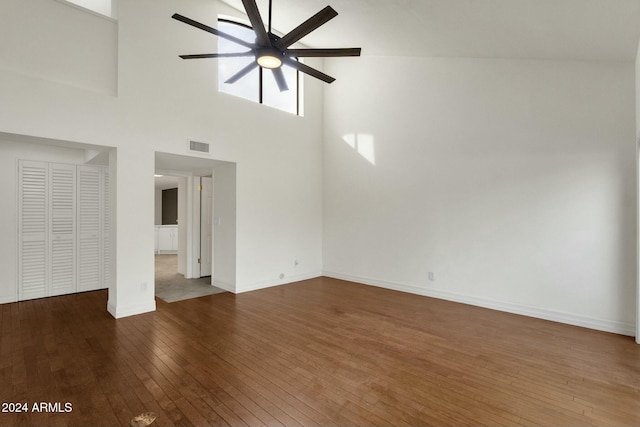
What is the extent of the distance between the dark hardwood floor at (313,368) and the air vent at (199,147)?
7.77 ft

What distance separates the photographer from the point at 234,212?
5.27 meters

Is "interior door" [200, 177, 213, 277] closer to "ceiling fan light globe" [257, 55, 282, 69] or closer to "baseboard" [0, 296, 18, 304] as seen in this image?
"baseboard" [0, 296, 18, 304]

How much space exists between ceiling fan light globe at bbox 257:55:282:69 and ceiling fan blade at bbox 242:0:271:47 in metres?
0.11

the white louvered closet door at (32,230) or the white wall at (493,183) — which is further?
the white louvered closet door at (32,230)

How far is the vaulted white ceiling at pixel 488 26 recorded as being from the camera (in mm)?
2844

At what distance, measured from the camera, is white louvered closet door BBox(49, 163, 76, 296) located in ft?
16.2

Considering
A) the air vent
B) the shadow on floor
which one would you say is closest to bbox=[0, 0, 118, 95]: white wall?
the air vent

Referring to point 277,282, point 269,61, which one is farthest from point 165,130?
point 277,282

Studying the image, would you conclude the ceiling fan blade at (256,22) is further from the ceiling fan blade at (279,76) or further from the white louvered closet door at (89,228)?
the white louvered closet door at (89,228)

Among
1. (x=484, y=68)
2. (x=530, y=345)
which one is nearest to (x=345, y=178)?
(x=484, y=68)

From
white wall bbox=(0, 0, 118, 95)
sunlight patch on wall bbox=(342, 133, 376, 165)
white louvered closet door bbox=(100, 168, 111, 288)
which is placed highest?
white wall bbox=(0, 0, 118, 95)

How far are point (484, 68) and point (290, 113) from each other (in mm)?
3363

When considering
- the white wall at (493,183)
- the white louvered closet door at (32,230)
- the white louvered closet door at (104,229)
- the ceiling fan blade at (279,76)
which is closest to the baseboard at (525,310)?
the white wall at (493,183)

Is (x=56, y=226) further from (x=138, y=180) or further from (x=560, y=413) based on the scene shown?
(x=560, y=413)
